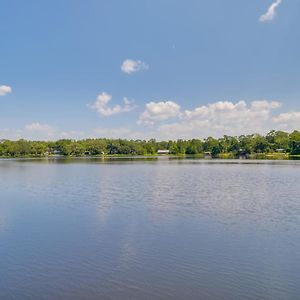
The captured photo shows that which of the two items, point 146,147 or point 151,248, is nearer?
point 151,248

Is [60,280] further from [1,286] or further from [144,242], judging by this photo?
[144,242]

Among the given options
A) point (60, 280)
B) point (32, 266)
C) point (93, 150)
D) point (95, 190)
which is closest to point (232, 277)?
point (60, 280)

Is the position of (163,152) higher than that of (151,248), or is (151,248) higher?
(163,152)

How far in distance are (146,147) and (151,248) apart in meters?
165

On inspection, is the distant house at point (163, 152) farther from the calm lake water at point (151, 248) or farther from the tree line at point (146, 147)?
the calm lake water at point (151, 248)

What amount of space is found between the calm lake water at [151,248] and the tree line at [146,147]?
115197mm

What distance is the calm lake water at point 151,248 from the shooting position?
8.74 m

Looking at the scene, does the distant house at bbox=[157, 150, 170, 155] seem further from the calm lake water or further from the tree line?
the calm lake water

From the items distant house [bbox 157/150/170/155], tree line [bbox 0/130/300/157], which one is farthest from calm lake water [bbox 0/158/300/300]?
distant house [bbox 157/150/170/155]

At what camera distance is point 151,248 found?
1205 centimetres

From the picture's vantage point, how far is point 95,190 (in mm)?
28906

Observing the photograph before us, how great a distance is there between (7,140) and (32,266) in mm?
162380

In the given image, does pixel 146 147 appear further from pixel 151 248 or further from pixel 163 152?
pixel 151 248

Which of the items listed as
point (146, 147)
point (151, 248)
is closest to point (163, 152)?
point (146, 147)
